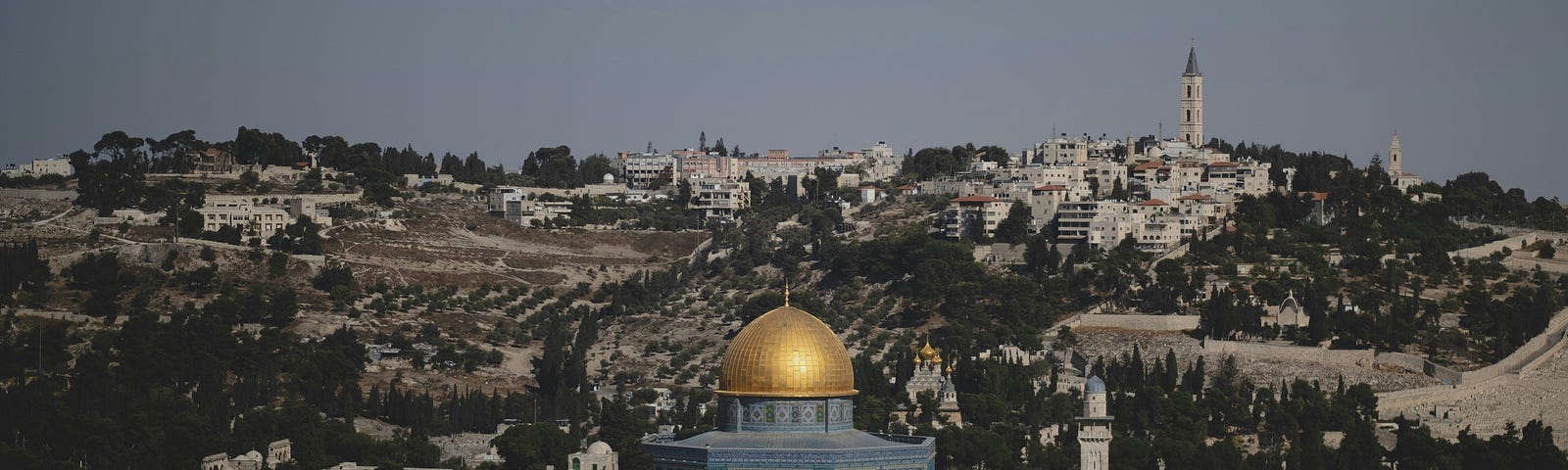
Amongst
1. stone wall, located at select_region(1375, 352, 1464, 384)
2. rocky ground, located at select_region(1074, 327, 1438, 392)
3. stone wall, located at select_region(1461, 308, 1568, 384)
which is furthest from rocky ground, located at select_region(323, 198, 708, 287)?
stone wall, located at select_region(1461, 308, 1568, 384)

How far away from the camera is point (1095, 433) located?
5997cm

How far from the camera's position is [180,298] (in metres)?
102

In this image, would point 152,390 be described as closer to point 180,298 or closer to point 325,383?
point 325,383

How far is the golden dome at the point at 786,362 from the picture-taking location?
4531cm

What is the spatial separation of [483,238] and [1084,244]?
28.2 meters

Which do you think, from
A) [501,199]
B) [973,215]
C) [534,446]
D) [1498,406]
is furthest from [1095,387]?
[501,199]

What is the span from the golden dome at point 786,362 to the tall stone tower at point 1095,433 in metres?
15.1

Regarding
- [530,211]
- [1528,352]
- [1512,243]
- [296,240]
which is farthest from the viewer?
[530,211]

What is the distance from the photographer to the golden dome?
149 feet

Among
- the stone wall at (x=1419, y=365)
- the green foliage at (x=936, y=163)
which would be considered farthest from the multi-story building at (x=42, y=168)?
the stone wall at (x=1419, y=365)

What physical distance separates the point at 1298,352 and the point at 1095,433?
30905mm

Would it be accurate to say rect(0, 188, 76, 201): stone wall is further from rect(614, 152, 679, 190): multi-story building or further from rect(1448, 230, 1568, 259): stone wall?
rect(1448, 230, 1568, 259): stone wall

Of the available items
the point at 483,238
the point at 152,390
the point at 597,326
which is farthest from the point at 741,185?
the point at 152,390

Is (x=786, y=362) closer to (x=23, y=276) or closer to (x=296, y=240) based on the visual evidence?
(x=23, y=276)
